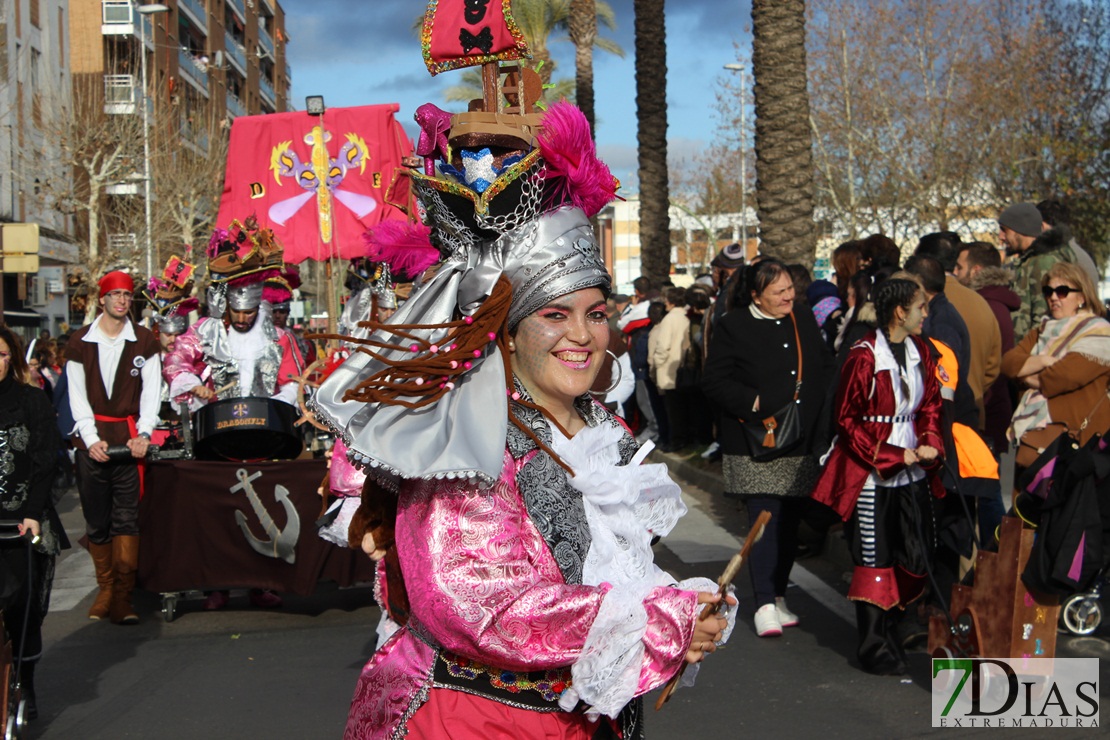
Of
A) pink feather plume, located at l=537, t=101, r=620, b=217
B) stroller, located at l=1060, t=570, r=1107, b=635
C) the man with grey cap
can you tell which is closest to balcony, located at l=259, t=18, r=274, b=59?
the man with grey cap

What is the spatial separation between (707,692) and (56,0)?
1675 inches

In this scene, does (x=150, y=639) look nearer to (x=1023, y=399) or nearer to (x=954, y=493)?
(x=954, y=493)

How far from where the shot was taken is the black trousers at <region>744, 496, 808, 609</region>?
6.86 m

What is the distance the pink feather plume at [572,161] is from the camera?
265 centimetres

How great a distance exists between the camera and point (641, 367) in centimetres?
1658

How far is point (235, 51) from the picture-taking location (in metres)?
67.2

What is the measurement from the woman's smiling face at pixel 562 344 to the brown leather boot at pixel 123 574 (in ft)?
19.9

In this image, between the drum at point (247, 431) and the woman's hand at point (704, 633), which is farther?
the drum at point (247, 431)

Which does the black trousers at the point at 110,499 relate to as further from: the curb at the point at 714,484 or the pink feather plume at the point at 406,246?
the pink feather plume at the point at 406,246

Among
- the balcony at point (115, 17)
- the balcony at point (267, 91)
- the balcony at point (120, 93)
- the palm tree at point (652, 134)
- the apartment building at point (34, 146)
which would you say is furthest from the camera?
the balcony at point (267, 91)

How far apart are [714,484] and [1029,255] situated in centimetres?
402

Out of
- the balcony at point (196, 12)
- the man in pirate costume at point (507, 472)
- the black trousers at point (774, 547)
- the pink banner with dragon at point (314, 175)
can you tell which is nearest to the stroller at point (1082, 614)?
the black trousers at point (774, 547)

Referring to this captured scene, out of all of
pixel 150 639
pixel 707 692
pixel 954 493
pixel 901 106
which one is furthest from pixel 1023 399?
pixel 901 106

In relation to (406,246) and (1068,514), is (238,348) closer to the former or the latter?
(1068,514)
